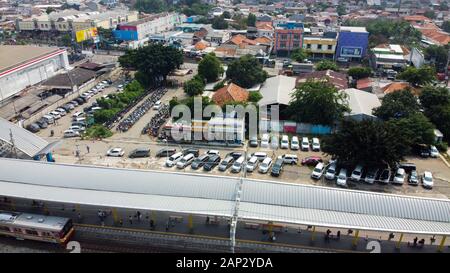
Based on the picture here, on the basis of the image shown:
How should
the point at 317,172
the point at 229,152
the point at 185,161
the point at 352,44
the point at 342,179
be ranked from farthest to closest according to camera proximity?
1. the point at 352,44
2. the point at 229,152
3. the point at 185,161
4. the point at 317,172
5. the point at 342,179

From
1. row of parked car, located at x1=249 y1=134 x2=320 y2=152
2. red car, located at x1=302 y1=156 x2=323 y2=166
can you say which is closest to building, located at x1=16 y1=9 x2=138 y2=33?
row of parked car, located at x1=249 y1=134 x2=320 y2=152

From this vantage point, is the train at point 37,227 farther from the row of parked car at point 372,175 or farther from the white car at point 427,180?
the white car at point 427,180

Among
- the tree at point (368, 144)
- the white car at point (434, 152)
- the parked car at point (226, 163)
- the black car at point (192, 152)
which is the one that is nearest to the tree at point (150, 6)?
the black car at point (192, 152)

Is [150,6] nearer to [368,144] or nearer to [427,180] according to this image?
[368,144]

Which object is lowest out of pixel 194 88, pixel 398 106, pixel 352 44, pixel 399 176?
pixel 399 176

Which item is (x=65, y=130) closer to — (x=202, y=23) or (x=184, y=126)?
(x=184, y=126)

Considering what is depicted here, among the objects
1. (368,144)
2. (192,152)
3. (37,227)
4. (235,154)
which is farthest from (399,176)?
(37,227)
